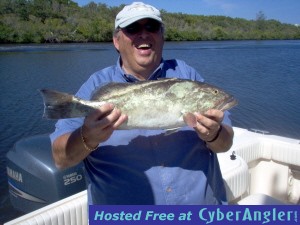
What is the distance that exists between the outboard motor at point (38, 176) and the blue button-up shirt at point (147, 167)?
232 cm

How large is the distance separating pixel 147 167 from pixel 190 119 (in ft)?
1.59

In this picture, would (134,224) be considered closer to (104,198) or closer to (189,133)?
(104,198)

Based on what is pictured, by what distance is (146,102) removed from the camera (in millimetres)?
2631

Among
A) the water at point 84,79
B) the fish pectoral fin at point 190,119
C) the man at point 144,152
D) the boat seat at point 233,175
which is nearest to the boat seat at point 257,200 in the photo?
the boat seat at point 233,175

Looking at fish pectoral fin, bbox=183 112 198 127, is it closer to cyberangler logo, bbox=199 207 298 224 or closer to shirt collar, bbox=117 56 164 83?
shirt collar, bbox=117 56 164 83

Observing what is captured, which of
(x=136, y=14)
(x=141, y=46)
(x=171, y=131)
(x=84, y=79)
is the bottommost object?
(x=84, y=79)

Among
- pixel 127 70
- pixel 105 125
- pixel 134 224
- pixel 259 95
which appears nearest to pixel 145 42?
pixel 127 70

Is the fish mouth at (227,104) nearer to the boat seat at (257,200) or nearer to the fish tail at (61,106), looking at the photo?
the fish tail at (61,106)

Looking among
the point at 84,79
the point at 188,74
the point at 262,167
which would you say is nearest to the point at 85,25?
the point at 84,79

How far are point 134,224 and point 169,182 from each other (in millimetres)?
468

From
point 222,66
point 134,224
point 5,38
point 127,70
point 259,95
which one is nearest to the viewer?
point 134,224

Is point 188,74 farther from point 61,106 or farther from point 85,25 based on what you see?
point 85,25

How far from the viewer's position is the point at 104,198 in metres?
2.64

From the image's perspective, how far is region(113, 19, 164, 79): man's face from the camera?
274 cm
